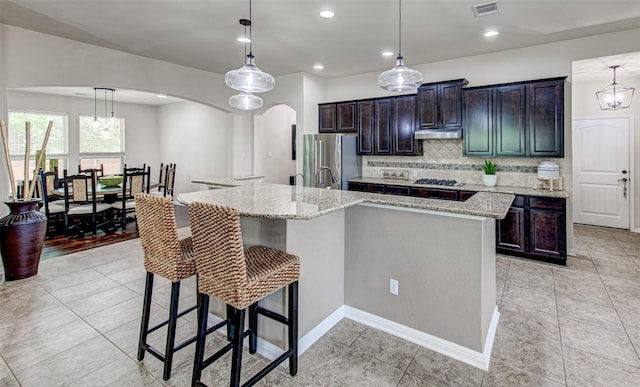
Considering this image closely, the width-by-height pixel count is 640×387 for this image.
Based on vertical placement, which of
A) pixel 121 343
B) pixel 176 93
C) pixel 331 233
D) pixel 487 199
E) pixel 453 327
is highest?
pixel 176 93

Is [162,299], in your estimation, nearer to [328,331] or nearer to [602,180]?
[328,331]

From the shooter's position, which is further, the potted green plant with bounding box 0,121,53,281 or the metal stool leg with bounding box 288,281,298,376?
the potted green plant with bounding box 0,121,53,281

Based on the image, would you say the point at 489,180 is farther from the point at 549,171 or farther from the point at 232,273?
the point at 232,273

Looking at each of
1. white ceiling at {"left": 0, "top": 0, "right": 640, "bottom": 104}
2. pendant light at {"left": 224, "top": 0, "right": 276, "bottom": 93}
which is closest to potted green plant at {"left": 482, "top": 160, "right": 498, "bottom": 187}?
white ceiling at {"left": 0, "top": 0, "right": 640, "bottom": 104}

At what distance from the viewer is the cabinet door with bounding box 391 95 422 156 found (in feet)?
17.2

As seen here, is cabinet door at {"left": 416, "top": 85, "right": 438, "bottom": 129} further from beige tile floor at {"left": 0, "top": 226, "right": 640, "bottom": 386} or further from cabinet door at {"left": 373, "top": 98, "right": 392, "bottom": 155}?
beige tile floor at {"left": 0, "top": 226, "right": 640, "bottom": 386}

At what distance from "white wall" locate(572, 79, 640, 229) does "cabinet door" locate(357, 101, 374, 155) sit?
4.01 m

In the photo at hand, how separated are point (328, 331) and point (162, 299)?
172 centimetres

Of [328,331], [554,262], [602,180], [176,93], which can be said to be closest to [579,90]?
[602,180]

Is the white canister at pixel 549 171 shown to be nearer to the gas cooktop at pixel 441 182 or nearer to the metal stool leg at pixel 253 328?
the gas cooktop at pixel 441 182

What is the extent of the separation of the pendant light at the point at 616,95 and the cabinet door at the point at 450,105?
2849mm

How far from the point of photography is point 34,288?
343 cm

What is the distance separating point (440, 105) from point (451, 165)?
99cm

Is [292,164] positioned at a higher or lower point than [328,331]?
higher
